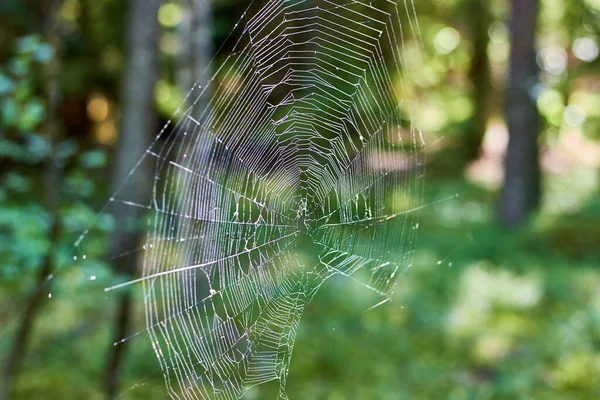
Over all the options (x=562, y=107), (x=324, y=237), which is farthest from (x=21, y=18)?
(x=562, y=107)

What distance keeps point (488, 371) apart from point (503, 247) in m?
3.80

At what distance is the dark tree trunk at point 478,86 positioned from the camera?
Result: 705 inches

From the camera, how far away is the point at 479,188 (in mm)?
15406

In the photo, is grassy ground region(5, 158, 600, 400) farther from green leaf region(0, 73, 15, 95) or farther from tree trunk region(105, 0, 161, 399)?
green leaf region(0, 73, 15, 95)

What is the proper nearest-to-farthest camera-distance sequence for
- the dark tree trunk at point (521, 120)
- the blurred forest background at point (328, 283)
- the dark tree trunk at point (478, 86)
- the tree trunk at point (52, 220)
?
the tree trunk at point (52, 220), the blurred forest background at point (328, 283), the dark tree trunk at point (521, 120), the dark tree trunk at point (478, 86)

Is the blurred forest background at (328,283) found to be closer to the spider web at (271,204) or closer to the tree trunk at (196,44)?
the tree trunk at (196,44)

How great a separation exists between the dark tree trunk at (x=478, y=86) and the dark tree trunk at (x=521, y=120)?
7.70 m

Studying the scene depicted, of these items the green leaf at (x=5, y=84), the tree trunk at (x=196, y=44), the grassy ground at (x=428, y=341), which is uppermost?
the tree trunk at (x=196, y=44)

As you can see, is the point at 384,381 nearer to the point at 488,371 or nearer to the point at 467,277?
the point at 488,371

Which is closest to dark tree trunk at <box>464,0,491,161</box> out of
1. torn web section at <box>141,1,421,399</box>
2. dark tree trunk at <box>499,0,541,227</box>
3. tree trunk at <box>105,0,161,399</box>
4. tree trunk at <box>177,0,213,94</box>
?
dark tree trunk at <box>499,0,541,227</box>

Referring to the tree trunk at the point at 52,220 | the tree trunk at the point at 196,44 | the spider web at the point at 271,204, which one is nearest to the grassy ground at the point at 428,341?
the tree trunk at the point at 52,220

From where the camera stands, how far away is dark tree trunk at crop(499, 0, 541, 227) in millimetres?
10180

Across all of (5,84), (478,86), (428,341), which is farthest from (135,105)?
(478,86)

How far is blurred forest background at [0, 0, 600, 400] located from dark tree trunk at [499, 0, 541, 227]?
0.03m
